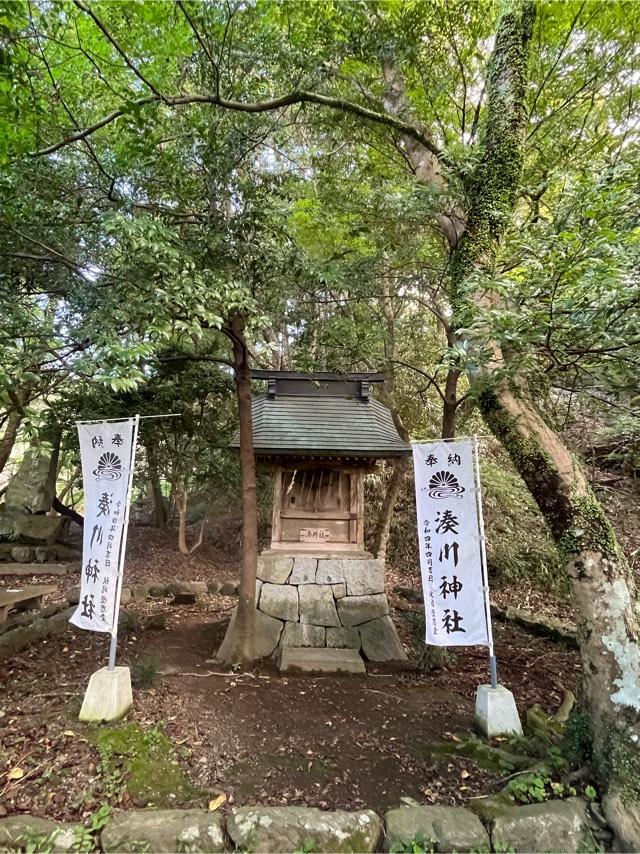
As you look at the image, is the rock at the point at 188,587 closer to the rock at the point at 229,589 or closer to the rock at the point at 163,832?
the rock at the point at 229,589

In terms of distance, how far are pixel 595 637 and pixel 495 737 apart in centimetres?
122

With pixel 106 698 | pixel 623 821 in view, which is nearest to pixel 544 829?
pixel 623 821

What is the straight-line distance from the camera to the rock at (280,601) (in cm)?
552

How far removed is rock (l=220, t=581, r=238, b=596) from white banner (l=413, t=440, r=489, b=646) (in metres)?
4.94

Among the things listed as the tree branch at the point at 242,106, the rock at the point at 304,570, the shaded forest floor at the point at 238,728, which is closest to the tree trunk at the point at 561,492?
the tree branch at the point at 242,106

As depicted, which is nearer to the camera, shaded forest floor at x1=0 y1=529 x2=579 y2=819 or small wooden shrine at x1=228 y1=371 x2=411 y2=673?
shaded forest floor at x1=0 y1=529 x2=579 y2=819

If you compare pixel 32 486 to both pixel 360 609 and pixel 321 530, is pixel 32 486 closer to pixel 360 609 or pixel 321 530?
pixel 321 530

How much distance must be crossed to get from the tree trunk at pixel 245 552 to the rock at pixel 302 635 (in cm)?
67

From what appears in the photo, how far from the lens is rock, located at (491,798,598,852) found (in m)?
2.36

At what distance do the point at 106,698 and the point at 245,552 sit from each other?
1856 millimetres

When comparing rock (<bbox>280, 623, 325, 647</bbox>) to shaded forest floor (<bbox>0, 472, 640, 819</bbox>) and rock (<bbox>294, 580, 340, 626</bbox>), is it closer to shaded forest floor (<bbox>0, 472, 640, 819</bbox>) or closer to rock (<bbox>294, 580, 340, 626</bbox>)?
rock (<bbox>294, 580, 340, 626</bbox>)

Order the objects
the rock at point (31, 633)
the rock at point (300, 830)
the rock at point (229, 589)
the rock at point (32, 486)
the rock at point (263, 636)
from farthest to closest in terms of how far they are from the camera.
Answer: the rock at point (32, 486) < the rock at point (229, 589) < the rock at point (263, 636) < the rock at point (31, 633) < the rock at point (300, 830)

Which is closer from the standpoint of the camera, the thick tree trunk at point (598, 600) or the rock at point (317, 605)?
the thick tree trunk at point (598, 600)

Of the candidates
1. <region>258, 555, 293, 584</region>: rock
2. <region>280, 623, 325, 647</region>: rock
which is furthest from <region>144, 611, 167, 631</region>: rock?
<region>280, 623, 325, 647</region>: rock
